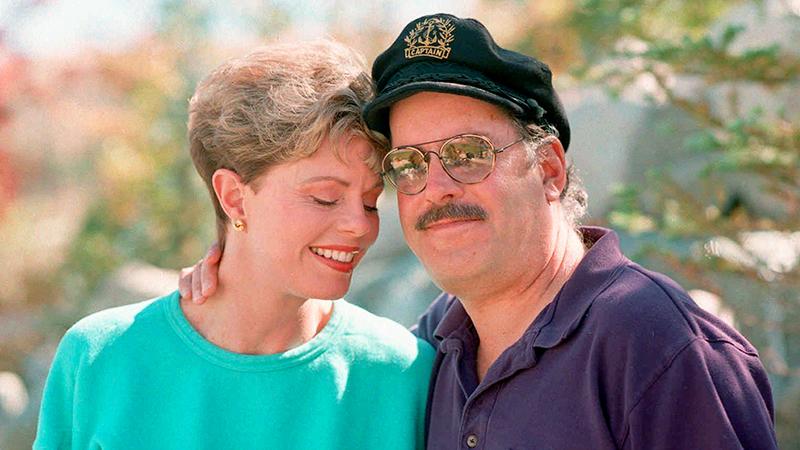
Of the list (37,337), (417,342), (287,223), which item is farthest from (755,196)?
(37,337)

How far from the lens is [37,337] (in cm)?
1134

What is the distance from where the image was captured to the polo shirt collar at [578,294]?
2711mm

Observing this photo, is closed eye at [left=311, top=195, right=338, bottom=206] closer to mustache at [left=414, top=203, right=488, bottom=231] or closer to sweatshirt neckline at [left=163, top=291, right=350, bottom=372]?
mustache at [left=414, top=203, right=488, bottom=231]

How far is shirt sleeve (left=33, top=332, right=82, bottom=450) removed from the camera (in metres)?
3.06

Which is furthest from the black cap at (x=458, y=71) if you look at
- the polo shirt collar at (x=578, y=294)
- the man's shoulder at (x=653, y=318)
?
the man's shoulder at (x=653, y=318)

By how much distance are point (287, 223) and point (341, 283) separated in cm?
24

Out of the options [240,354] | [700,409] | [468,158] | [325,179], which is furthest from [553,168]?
[240,354]

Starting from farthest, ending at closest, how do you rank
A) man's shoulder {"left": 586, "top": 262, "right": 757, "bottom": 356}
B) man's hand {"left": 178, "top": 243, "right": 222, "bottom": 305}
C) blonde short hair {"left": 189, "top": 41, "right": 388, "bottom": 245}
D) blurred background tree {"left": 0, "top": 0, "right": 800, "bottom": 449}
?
blurred background tree {"left": 0, "top": 0, "right": 800, "bottom": 449}, man's hand {"left": 178, "top": 243, "right": 222, "bottom": 305}, blonde short hair {"left": 189, "top": 41, "right": 388, "bottom": 245}, man's shoulder {"left": 586, "top": 262, "right": 757, "bottom": 356}

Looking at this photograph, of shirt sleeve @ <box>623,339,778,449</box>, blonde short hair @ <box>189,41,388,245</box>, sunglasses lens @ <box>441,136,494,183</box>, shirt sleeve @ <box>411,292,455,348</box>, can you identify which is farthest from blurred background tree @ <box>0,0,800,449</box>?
shirt sleeve @ <box>623,339,778,449</box>

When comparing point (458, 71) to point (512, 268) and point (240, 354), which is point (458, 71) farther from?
point (240, 354)

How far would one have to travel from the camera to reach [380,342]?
3.24 meters

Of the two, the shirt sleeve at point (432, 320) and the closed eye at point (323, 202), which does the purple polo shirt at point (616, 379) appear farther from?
the closed eye at point (323, 202)

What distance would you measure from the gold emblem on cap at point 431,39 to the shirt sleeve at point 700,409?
107 centimetres

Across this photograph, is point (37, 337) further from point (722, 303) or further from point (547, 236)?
point (547, 236)
